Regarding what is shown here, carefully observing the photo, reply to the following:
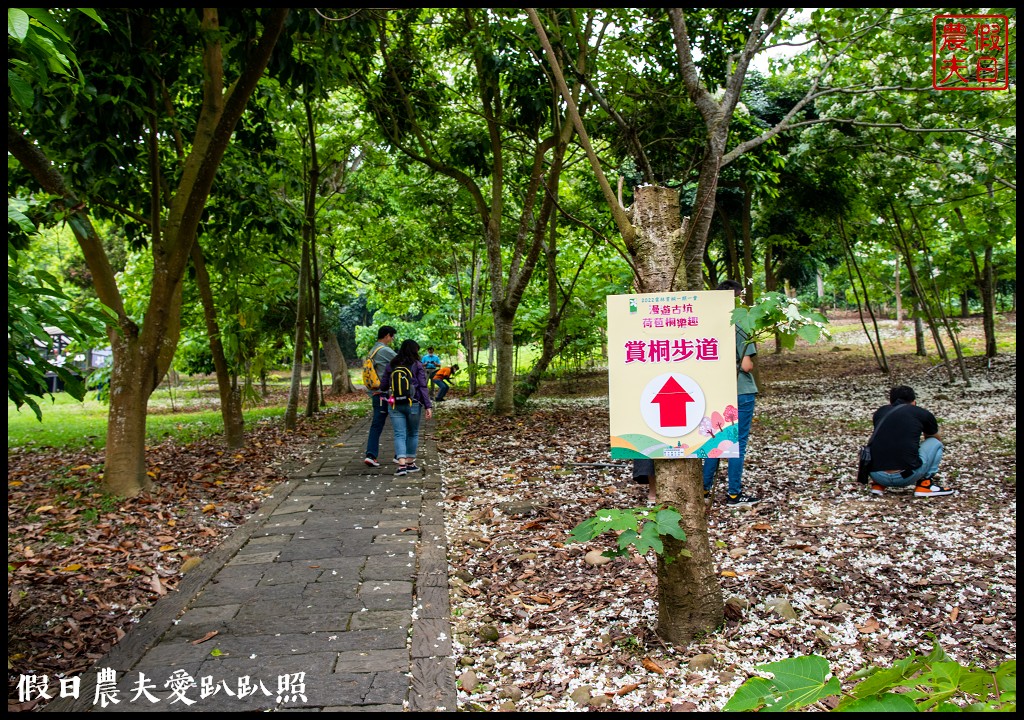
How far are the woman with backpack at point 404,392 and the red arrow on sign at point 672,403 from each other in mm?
4329

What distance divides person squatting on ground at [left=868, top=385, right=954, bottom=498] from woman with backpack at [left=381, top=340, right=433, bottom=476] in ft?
14.6

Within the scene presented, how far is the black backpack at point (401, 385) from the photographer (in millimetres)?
7316

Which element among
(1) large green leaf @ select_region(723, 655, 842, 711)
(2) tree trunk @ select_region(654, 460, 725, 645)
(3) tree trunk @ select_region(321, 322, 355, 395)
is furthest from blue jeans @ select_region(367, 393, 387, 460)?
(3) tree trunk @ select_region(321, 322, 355, 395)

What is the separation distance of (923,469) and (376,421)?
18.1 ft

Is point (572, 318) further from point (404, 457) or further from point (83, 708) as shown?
point (83, 708)

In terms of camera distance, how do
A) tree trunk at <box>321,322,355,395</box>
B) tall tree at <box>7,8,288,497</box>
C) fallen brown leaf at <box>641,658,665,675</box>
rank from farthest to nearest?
tree trunk at <box>321,322,355,395</box> < tall tree at <box>7,8,288,497</box> < fallen brown leaf at <box>641,658,665,675</box>

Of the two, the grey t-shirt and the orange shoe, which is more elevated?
the grey t-shirt

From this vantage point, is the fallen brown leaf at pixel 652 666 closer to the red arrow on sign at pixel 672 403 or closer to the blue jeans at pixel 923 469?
the red arrow on sign at pixel 672 403

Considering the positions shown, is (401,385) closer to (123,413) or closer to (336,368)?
(123,413)

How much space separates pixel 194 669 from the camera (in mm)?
3150

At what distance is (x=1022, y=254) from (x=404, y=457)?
261 inches

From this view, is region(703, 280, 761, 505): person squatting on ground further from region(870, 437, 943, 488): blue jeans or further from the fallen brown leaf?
the fallen brown leaf

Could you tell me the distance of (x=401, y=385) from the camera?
24.0 ft

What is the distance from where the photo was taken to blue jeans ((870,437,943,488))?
19.7 feet
